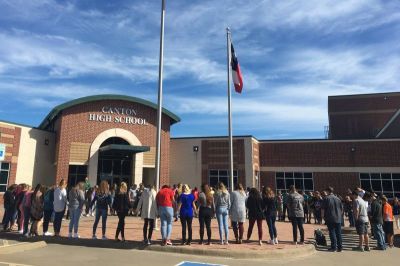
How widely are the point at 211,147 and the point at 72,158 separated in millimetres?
11307

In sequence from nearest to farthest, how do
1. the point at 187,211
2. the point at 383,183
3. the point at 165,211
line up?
the point at 165,211
the point at 187,211
the point at 383,183

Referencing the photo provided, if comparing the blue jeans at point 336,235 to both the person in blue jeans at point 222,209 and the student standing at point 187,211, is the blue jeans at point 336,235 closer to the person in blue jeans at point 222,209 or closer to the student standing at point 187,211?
the person in blue jeans at point 222,209

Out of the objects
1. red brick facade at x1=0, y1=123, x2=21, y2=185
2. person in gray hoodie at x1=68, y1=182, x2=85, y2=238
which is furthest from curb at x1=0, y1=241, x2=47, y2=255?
red brick facade at x1=0, y1=123, x2=21, y2=185

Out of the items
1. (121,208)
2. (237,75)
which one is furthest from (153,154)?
(121,208)

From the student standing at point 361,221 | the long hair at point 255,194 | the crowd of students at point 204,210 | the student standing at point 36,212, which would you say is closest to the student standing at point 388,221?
the crowd of students at point 204,210

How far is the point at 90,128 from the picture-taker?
27.0 metres

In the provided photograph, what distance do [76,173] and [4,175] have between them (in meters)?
4.72

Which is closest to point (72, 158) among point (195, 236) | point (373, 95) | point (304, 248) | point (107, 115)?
point (107, 115)

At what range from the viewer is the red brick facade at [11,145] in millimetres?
23672

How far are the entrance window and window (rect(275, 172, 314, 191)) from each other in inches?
626

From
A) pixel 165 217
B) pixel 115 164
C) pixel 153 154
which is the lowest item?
pixel 165 217

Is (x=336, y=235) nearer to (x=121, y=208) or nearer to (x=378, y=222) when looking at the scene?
(x=378, y=222)

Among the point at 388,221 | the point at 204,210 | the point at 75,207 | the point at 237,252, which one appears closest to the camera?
the point at 237,252

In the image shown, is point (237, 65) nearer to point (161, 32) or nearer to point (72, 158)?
point (161, 32)
